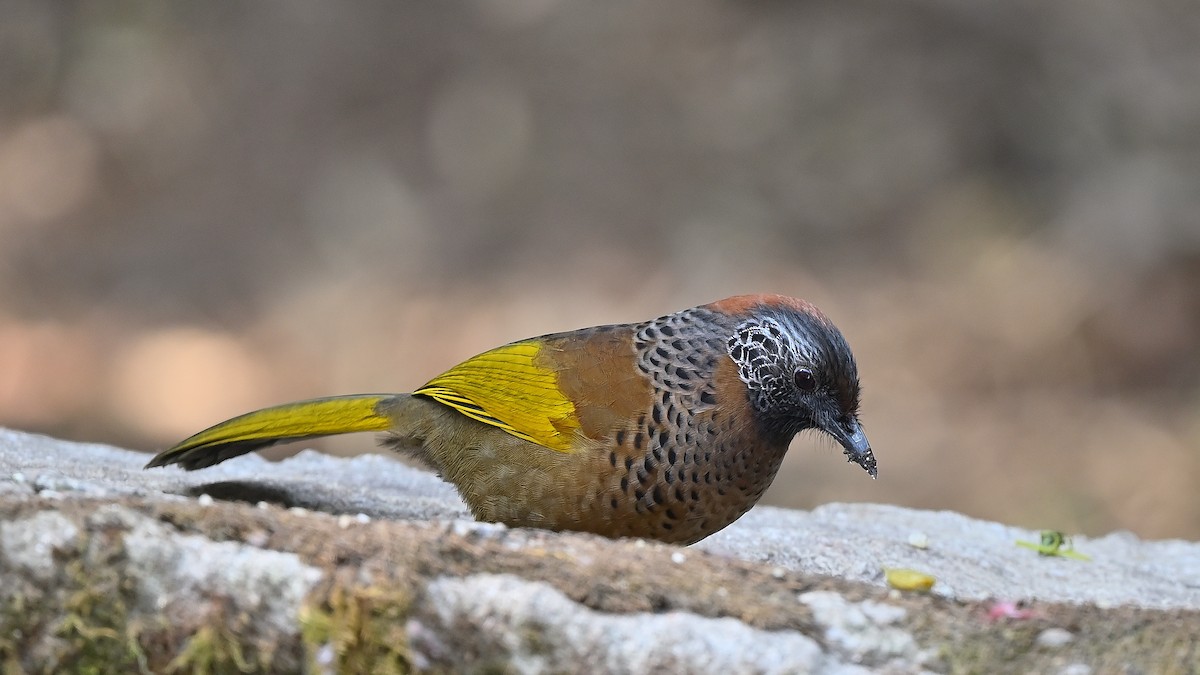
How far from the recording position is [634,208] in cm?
998

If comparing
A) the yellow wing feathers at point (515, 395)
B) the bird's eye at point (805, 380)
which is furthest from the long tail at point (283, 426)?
the bird's eye at point (805, 380)

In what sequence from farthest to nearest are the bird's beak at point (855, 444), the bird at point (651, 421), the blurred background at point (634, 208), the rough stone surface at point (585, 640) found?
the blurred background at point (634, 208) < the bird's beak at point (855, 444) < the bird at point (651, 421) < the rough stone surface at point (585, 640)

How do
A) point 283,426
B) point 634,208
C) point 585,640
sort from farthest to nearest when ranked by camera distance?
point 634,208 → point 283,426 → point 585,640

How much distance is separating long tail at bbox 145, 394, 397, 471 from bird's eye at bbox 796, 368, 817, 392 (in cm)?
132

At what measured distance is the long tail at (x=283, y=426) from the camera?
3914 mm

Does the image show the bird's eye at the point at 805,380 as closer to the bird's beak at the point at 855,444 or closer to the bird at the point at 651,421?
the bird at the point at 651,421

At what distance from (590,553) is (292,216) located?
8576 mm

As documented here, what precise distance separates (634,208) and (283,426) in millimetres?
6343

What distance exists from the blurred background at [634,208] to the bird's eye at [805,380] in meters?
4.76

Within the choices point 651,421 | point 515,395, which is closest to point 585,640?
point 651,421

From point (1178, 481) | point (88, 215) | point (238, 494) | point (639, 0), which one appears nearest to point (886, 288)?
point (1178, 481)

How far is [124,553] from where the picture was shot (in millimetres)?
2346

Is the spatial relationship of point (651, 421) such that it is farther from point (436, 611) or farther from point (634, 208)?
point (634, 208)

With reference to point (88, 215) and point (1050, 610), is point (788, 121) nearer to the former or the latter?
point (88, 215)
